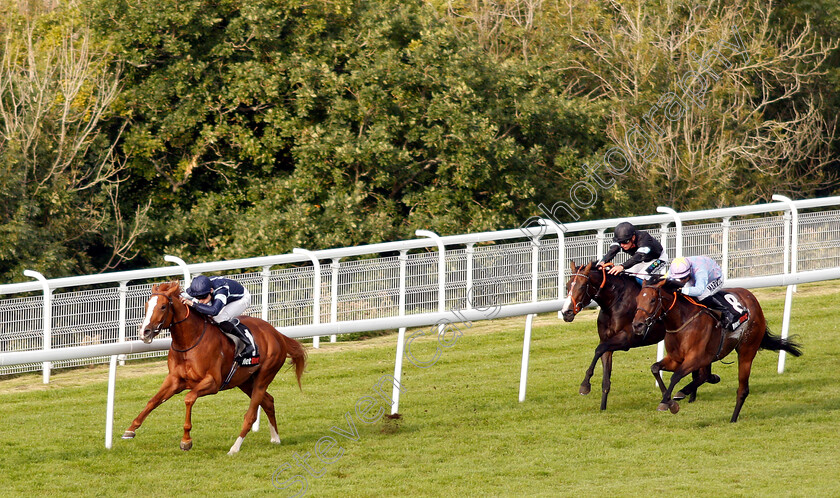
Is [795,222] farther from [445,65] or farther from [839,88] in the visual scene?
[839,88]

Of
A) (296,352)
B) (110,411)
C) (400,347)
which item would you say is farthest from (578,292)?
(110,411)

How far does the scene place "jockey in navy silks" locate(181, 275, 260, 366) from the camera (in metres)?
8.10

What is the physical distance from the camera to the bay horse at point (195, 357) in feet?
25.6

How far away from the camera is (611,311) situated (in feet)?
30.5

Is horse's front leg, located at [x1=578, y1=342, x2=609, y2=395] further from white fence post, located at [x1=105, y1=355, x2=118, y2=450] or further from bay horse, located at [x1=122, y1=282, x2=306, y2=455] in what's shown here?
white fence post, located at [x1=105, y1=355, x2=118, y2=450]

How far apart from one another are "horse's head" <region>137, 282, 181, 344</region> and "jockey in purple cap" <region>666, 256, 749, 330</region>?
12.4ft

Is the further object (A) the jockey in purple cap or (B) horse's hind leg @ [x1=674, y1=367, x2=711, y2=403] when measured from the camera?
(B) horse's hind leg @ [x1=674, y1=367, x2=711, y2=403]

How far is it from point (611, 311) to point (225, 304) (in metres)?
3.06

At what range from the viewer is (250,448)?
28.2ft

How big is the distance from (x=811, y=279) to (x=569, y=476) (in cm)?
434

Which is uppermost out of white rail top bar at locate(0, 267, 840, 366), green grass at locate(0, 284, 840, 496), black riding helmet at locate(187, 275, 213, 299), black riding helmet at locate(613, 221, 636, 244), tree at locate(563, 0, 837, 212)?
tree at locate(563, 0, 837, 212)

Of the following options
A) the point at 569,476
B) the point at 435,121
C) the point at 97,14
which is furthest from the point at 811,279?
the point at 97,14

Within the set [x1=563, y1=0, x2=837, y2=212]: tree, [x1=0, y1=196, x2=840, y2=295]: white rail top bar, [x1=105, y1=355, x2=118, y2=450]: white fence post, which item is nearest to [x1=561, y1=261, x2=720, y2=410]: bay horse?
[x1=0, y1=196, x2=840, y2=295]: white rail top bar

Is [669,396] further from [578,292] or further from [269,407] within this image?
[269,407]
